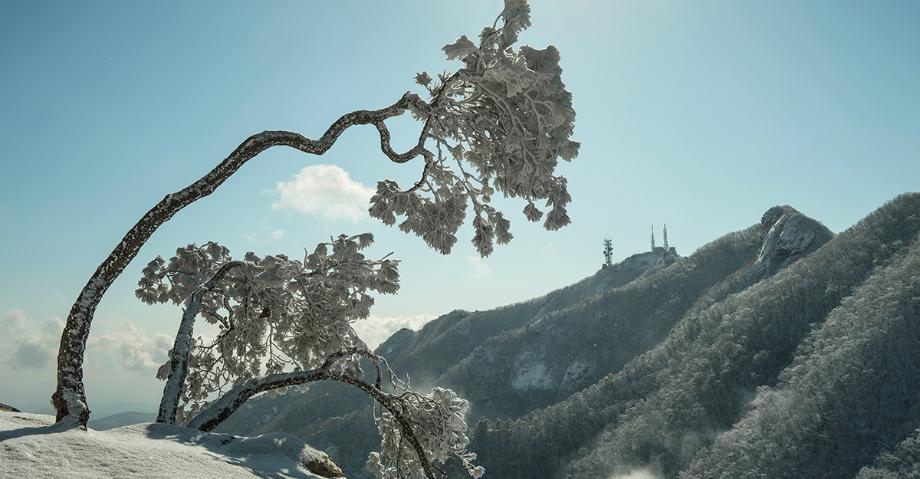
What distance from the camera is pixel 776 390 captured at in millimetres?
128625

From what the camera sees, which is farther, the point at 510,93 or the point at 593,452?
the point at 593,452

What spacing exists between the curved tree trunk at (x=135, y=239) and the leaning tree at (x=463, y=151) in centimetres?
1

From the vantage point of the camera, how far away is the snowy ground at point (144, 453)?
528cm

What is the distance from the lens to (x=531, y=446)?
6009 inches

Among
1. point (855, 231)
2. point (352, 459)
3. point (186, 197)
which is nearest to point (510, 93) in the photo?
point (186, 197)

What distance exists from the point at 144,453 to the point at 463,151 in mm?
5667

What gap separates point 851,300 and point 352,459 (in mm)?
143258

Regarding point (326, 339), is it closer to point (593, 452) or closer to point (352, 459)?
point (593, 452)

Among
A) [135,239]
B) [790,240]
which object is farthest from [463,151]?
[790,240]

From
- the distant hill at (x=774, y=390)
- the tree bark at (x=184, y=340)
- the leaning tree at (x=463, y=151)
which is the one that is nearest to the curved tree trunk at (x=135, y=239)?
the leaning tree at (x=463, y=151)

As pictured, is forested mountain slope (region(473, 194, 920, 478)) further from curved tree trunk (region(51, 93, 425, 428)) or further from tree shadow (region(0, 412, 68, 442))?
tree shadow (region(0, 412, 68, 442))

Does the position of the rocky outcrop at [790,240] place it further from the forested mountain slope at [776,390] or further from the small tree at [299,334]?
the small tree at [299,334]

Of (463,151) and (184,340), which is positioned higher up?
(463,151)

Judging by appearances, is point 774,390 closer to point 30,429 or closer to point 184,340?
point 184,340
